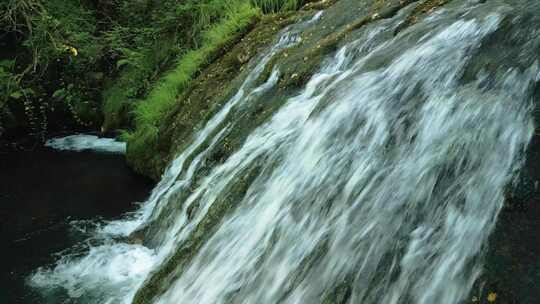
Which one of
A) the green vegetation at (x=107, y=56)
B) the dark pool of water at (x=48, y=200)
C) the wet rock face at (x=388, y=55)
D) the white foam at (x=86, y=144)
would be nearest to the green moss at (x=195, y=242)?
the wet rock face at (x=388, y=55)

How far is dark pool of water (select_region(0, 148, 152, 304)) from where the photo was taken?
5.24m

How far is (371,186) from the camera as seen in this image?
2855 mm

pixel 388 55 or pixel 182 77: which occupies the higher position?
pixel 388 55

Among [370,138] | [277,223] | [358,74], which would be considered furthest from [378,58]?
[277,223]

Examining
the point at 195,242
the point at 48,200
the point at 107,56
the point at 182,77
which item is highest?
the point at 107,56

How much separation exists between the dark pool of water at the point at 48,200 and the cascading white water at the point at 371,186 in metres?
0.79

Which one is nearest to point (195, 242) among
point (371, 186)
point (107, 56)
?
point (371, 186)

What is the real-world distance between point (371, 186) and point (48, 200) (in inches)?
203

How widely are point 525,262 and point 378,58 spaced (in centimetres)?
203

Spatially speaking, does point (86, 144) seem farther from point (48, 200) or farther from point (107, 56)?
point (48, 200)

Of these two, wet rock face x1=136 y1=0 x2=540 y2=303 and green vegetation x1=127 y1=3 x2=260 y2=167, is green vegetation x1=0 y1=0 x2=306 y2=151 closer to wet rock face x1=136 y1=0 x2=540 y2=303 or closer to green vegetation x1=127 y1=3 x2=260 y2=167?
green vegetation x1=127 y1=3 x2=260 y2=167

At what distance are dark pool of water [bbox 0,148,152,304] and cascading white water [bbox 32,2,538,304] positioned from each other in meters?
0.79

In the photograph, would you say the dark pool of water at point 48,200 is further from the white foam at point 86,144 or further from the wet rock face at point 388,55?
the wet rock face at point 388,55

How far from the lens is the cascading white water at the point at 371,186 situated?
239 centimetres
